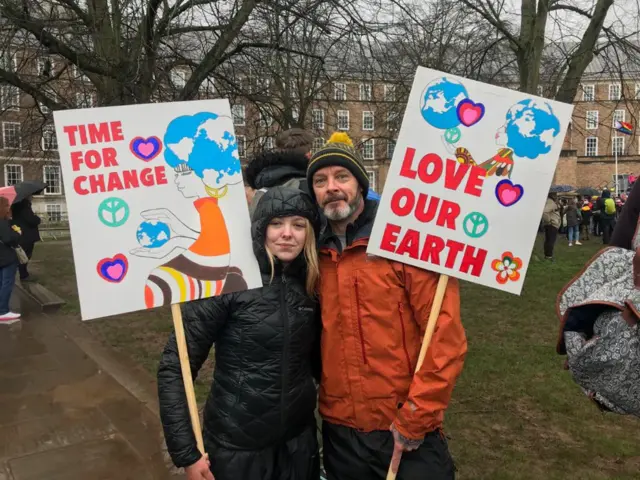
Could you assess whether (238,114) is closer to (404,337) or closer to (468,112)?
(468,112)

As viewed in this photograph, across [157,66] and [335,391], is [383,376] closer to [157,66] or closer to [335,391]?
[335,391]

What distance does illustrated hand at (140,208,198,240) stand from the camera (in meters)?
2.32

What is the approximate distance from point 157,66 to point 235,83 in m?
1.96

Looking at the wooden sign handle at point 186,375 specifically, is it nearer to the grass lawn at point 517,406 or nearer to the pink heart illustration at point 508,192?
the pink heart illustration at point 508,192

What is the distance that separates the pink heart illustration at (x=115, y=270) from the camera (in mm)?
2258

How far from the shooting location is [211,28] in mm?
7840

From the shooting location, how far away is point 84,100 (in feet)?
27.8

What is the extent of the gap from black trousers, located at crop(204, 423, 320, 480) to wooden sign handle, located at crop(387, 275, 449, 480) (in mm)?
384

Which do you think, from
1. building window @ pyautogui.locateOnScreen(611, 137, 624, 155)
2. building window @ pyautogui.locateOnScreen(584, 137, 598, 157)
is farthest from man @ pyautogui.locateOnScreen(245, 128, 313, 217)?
building window @ pyautogui.locateOnScreen(584, 137, 598, 157)

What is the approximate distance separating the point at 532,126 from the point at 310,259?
1016mm

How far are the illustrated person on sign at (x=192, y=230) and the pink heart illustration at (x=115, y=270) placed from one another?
3.0 inches

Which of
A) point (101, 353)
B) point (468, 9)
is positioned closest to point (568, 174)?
point (468, 9)

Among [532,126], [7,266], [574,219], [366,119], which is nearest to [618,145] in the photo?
[366,119]

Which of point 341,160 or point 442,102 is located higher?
point 442,102
